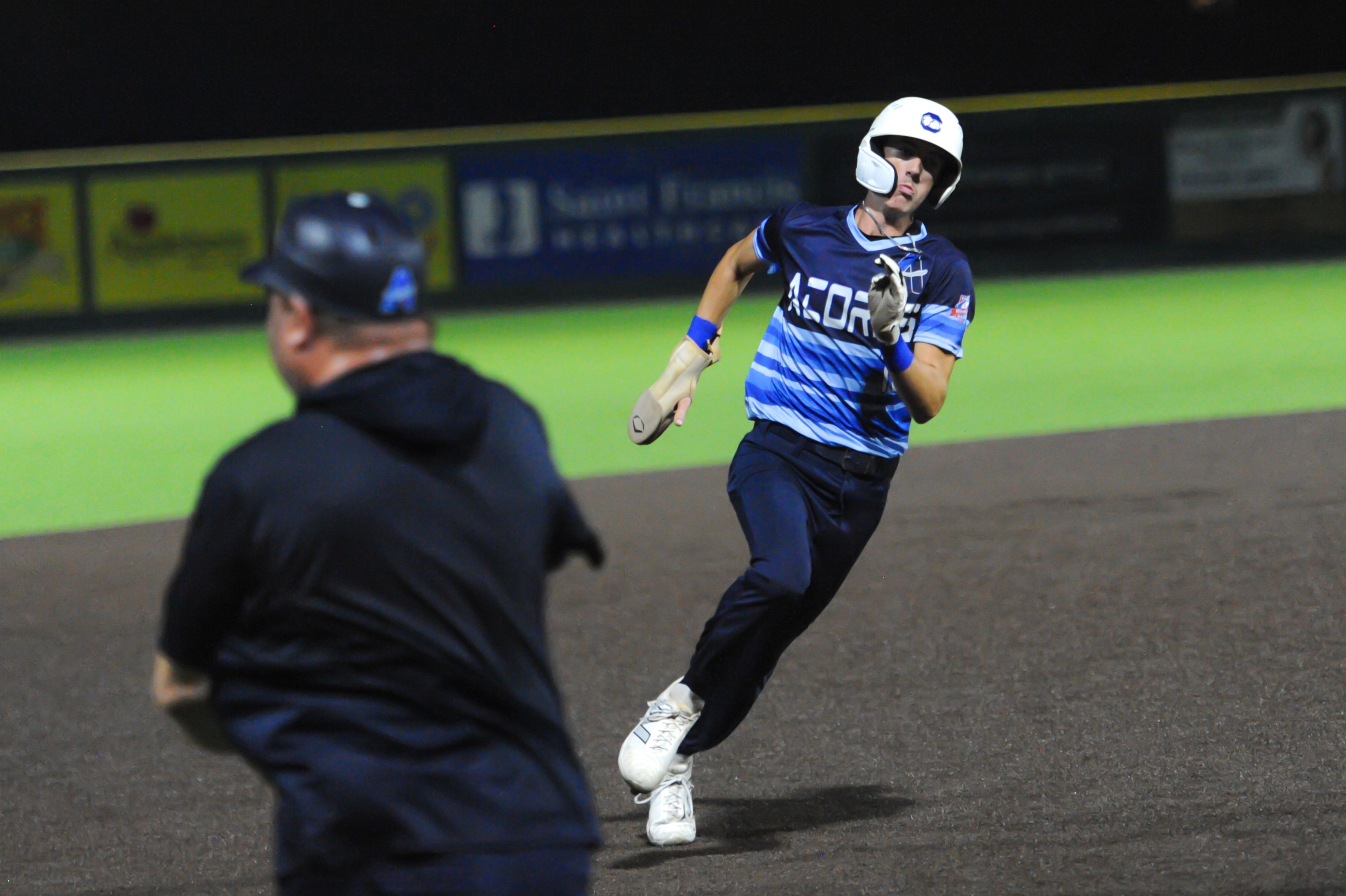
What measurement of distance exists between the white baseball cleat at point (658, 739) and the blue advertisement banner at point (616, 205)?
14387 millimetres

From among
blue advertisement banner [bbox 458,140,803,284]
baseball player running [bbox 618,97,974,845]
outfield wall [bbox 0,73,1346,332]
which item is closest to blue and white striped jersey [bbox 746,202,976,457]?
baseball player running [bbox 618,97,974,845]

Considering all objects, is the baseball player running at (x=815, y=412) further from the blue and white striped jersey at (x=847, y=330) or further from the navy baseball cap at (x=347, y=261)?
the navy baseball cap at (x=347, y=261)

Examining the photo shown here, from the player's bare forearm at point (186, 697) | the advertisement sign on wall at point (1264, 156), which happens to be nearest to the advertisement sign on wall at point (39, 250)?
the advertisement sign on wall at point (1264, 156)

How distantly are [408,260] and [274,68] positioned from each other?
74.5 ft

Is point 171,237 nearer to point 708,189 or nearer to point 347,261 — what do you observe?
point 708,189

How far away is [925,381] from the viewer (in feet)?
17.4

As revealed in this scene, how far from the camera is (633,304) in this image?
780 inches

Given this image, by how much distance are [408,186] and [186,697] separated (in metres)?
17.4

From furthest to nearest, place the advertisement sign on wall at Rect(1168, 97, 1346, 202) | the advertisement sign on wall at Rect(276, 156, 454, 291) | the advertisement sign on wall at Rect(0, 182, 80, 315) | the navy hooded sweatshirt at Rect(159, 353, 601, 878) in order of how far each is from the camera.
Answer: the advertisement sign on wall at Rect(1168, 97, 1346, 202)
the advertisement sign on wall at Rect(276, 156, 454, 291)
the advertisement sign on wall at Rect(0, 182, 80, 315)
the navy hooded sweatshirt at Rect(159, 353, 601, 878)

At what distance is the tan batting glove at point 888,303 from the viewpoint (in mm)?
5082

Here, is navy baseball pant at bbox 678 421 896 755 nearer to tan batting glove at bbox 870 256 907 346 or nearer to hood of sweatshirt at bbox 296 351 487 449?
tan batting glove at bbox 870 256 907 346

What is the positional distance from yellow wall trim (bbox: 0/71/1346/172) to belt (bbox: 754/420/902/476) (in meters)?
14.4

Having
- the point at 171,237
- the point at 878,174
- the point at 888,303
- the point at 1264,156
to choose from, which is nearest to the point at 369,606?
the point at 888,303

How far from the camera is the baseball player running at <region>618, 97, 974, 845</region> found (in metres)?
5.39
